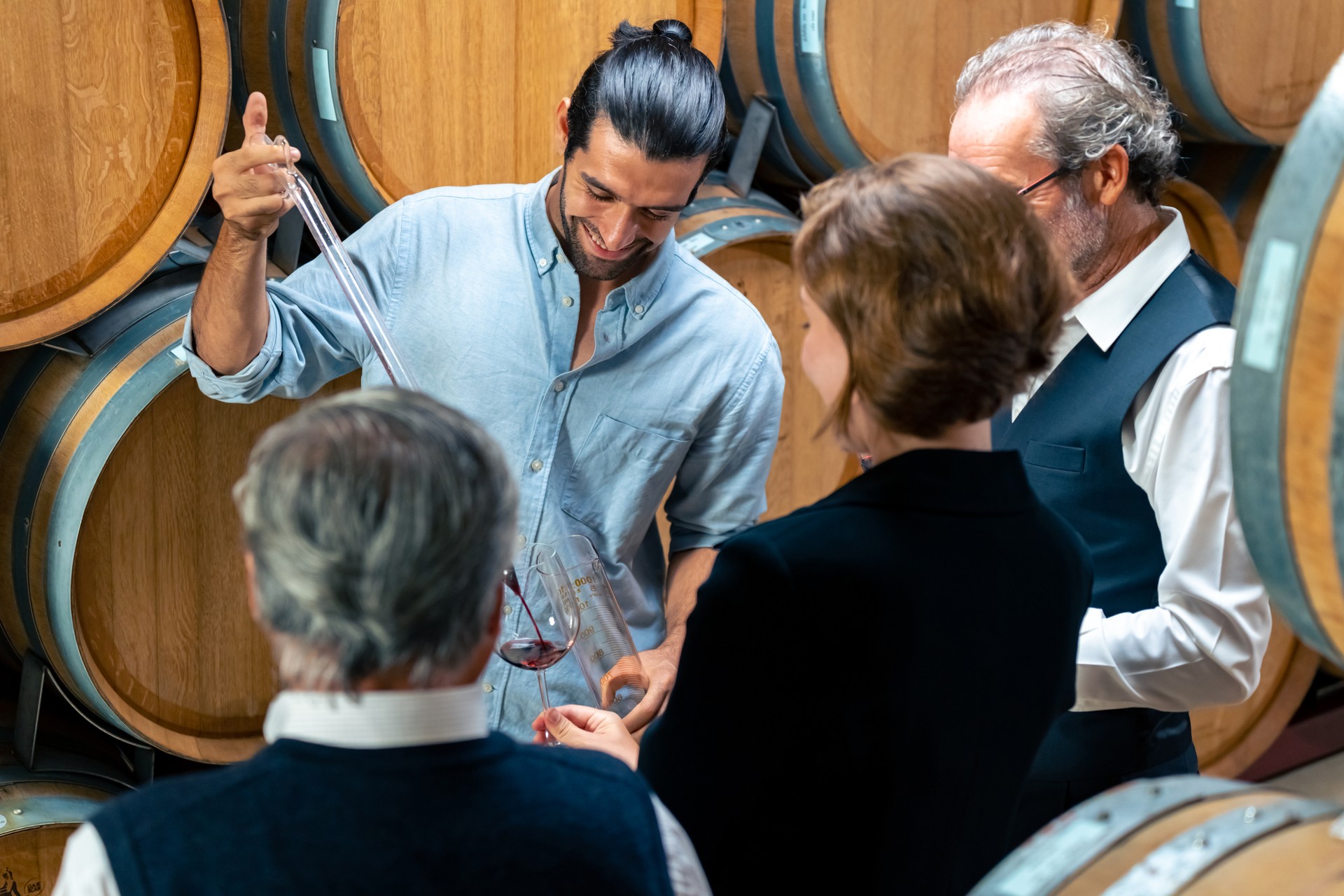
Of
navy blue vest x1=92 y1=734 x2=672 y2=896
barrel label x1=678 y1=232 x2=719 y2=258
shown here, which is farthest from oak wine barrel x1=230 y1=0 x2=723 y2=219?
navy blue vest x1=92 y1=734 x2=672 y2=896

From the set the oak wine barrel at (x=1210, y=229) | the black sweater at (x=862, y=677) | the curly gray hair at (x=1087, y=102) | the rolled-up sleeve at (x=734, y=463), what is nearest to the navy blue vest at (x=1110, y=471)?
the curly gray hair at (x=1087, y=102)

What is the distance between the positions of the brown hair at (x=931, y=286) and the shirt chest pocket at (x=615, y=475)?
2.54 feet

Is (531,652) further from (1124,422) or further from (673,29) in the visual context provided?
(673,29)

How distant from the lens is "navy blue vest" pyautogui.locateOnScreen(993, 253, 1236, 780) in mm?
1420

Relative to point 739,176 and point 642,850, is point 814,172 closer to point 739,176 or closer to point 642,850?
point 739,176

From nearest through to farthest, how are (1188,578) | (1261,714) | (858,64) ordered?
(1188,578) → (858,64) → (1261,714)

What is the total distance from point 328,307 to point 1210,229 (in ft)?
6.02

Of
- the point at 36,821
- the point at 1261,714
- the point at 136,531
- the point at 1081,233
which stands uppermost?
the point at 1081,233

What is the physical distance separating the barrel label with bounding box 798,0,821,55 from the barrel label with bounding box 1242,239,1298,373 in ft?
4.76

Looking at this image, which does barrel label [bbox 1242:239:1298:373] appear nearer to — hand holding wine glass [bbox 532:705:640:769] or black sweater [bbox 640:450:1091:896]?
black sweater [bbox 640:450:1091:896]

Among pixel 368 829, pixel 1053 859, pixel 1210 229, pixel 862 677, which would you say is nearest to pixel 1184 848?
pixel 1053 859

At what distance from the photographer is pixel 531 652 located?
4.42 ft

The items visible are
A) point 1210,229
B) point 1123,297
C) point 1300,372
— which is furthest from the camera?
point 1210,229

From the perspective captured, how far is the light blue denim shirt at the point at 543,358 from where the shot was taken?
166cm
